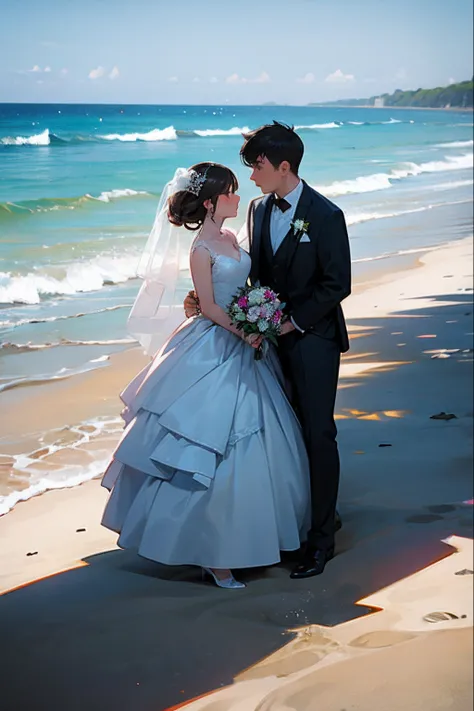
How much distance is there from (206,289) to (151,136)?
1.19 meters

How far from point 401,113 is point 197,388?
309 cm

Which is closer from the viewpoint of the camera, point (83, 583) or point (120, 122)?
point (83, 583)

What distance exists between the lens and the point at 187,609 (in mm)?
2482

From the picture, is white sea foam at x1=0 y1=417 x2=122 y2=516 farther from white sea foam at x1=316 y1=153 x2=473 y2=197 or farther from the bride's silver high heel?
white sea foam at x1=316 y1=153 x2=473 y2=197

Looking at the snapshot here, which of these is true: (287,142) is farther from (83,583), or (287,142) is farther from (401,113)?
(401,113)

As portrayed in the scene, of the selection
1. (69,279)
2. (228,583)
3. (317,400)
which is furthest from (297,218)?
(69,279)

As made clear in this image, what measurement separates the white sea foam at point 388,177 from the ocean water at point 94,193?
0.02 meters

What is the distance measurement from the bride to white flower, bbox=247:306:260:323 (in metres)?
0.08

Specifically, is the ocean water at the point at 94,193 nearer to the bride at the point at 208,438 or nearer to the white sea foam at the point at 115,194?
Result: the white sea foam at the point at 115,194

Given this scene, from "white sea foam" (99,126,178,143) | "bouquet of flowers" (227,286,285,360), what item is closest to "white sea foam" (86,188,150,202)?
"white sea foam" (99,126,178,143)

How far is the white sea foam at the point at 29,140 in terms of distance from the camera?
2.78 metres

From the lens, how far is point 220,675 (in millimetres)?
2330

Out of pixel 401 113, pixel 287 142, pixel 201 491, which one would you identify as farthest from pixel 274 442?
pixel 401 113

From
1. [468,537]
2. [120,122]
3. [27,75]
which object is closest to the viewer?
[27,75]
